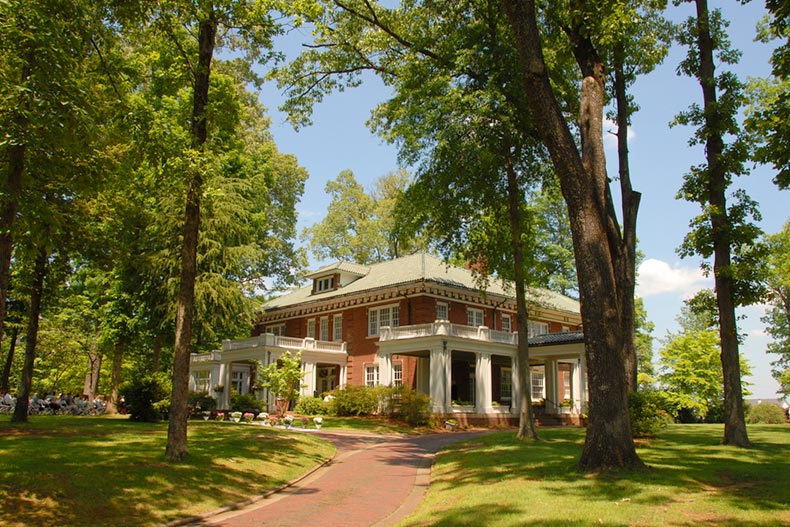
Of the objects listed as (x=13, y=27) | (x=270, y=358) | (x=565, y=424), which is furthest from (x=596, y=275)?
(x=270, y=358)

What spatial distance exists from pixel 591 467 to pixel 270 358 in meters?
27.3

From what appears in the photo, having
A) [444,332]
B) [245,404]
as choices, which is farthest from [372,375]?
[245,404]

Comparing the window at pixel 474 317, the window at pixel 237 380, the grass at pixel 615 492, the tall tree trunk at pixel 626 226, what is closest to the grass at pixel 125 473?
the grass at pixel 615 492

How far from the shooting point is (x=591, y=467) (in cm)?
1063

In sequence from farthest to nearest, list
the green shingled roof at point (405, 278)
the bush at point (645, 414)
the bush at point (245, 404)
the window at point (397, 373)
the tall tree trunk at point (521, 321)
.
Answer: the green shingled roof at point (405, 278) < the window at point (397, 373) < the bush at point (245, 404) < the tall tree trunk at point (521, 321) < the bush at point (645, 414)

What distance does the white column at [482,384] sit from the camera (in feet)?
101

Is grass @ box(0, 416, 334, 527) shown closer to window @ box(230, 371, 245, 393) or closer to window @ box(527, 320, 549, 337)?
window @ box(230, 371, 245, 393)

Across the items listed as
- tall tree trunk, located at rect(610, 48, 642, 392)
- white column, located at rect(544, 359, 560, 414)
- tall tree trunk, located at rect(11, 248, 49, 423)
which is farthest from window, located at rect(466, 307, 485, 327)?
tall tree trunk, located at rect(11, 248, 49, 423)

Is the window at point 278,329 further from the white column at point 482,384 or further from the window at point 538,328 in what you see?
the window at point 538,328

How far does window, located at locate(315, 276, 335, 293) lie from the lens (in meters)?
40.4

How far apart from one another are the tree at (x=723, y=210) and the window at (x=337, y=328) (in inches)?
959

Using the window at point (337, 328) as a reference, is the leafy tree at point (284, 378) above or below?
below

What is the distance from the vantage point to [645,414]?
18.7 m

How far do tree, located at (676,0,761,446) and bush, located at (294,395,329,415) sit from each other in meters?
19.6
